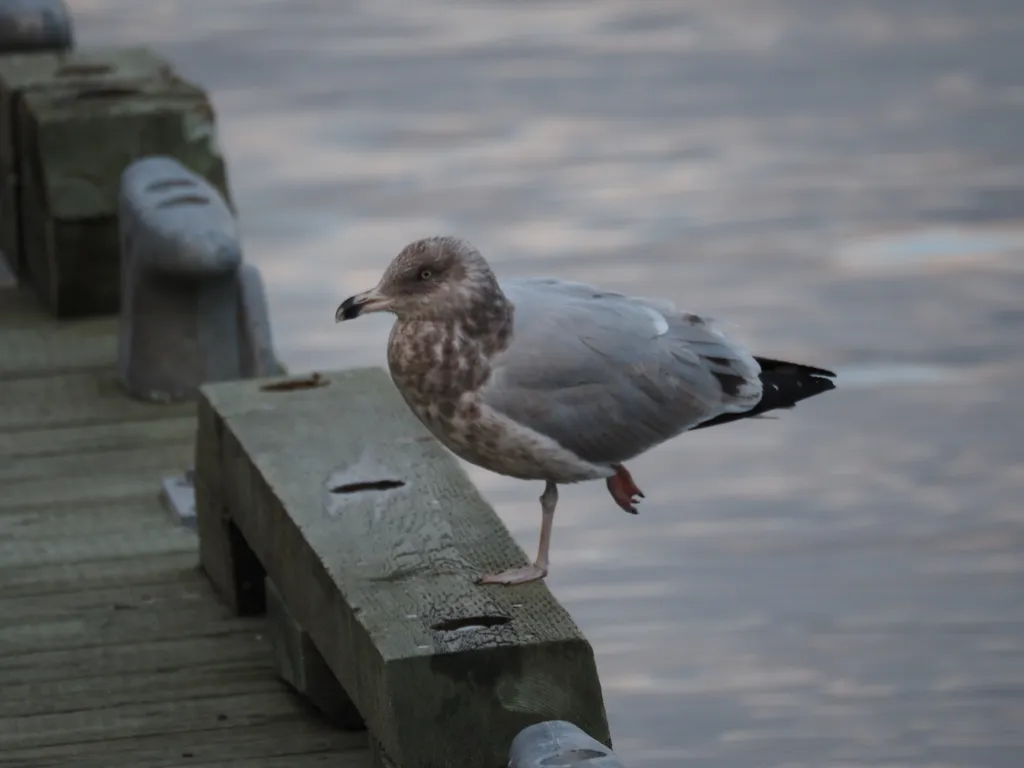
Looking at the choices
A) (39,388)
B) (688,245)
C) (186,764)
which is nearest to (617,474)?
(186,764)

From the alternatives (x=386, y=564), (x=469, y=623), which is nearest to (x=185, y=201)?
(x=386, y=564)

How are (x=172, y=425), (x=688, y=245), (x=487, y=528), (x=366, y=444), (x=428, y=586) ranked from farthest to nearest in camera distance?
(x=688, y=245) → (x=172, y=425) → (x=366, y=444) → (x=487, y=528) → (x=428, y=586)

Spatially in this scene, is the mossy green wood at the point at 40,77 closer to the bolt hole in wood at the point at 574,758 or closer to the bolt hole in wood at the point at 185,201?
the bolt hole in wood at the point at 185,201

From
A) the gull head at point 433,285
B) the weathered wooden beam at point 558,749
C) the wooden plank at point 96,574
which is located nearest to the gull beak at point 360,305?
the gull head at point 433,285

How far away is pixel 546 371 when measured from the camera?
4.15 metres

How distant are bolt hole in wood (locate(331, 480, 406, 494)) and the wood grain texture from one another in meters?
0.45

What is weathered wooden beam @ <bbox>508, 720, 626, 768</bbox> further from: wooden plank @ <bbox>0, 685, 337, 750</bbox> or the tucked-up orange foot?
wooden plank @ <bbox>0, 685, 337, 750</bbox>

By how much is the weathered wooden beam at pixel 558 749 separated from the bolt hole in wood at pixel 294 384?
5.44ft

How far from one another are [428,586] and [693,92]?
904cm

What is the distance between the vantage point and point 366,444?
500 cm

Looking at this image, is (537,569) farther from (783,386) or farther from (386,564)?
(783,386)

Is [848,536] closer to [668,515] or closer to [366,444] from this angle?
[668,515]

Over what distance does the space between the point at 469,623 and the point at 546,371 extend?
18.3 inches

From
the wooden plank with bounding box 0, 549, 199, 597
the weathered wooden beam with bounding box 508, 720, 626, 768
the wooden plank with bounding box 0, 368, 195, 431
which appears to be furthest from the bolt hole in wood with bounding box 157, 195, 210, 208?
the weathered wooden beam with bounding box 508, 720, 626, 768
